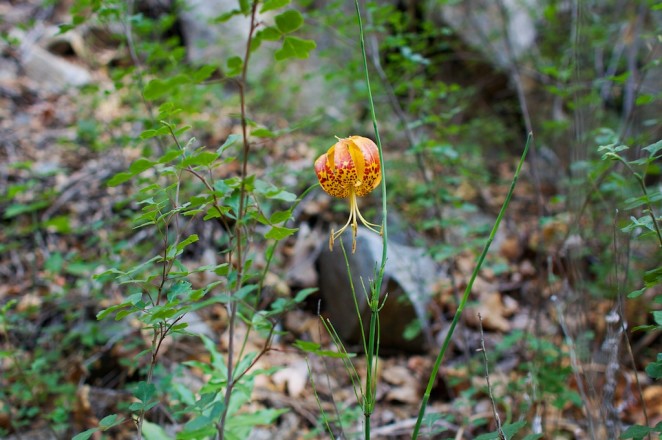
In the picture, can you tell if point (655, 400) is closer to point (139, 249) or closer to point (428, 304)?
point (428, 304)

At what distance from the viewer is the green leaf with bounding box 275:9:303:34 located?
0.71 meters

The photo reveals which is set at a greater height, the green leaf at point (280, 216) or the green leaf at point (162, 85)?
the green leaf at point (162, 85)

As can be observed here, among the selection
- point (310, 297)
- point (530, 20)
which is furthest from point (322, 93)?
point (310, 297)

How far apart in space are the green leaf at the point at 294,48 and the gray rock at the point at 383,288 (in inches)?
66.5

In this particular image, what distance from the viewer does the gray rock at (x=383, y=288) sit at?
8.19 feet

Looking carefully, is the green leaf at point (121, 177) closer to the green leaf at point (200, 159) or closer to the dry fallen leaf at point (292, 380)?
the green leaf at point (200, 159)

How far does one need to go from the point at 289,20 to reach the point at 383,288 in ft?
6.38

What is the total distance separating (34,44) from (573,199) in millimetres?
5739

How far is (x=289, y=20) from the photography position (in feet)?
2.34

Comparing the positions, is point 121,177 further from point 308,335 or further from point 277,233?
point 308,335

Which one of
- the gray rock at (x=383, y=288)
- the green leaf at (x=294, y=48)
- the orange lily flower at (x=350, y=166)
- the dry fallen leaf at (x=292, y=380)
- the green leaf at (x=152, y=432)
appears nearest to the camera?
the green leaf at (x=294, y=48)

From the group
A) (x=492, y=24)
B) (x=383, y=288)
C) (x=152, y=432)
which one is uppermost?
(x=492, y=24)

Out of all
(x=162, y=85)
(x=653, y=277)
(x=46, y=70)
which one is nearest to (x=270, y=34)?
(x=162, y=85)

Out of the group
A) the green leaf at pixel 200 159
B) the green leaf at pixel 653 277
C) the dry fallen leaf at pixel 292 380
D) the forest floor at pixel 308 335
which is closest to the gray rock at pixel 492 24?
the forest floor at pixel 308 335
